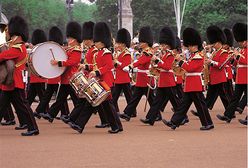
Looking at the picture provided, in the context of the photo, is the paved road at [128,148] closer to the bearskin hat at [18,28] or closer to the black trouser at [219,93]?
the bearskin hat at [18,28]

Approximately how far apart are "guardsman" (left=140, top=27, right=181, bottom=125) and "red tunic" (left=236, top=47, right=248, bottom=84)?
1078 mm

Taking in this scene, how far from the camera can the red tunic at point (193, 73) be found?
32.6 ft

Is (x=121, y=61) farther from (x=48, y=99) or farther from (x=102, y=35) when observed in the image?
(x=102, y=35)

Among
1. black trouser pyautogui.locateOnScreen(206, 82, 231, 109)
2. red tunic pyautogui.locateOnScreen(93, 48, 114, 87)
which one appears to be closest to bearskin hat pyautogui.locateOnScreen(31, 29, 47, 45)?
black trouser pyautogui.locateOnScreen(206, 82, 231, 109)

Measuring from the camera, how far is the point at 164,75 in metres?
10.8

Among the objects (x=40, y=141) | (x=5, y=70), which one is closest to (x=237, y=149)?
(x=40, y=141)

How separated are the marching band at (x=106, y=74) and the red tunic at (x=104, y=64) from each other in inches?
0.5

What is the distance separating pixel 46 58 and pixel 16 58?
87 centimetres

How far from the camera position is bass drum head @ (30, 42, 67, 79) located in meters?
9.84

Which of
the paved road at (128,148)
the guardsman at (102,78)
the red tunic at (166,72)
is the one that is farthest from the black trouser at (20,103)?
the red tunic at (166,72)

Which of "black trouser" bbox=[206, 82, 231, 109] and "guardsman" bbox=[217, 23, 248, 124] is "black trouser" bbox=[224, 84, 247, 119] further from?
"black trouser" bbox=[206, 82, 231, 109]

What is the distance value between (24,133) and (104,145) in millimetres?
1453

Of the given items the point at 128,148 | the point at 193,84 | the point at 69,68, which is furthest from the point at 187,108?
the point at 128,148

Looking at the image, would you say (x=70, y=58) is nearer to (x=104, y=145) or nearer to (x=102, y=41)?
(x=102, y=41)
